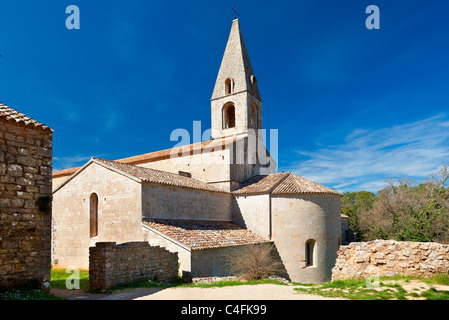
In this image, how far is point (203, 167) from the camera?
910 inches

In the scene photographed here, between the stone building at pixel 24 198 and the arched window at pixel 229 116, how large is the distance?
16831mm

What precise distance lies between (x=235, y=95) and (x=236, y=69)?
2178 millimetres

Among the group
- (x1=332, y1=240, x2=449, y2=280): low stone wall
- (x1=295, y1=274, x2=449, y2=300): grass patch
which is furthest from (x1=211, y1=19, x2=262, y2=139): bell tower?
(x1=295, y1=274, x2=449, y2=300): grass patch

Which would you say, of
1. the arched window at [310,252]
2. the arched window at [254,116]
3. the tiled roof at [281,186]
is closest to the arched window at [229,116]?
the arched window at [254,116]

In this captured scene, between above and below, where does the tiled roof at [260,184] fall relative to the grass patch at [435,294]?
above

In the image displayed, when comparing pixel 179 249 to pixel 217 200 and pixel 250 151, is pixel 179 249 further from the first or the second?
pixel 250 151

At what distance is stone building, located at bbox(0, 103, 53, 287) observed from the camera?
25.9 feet

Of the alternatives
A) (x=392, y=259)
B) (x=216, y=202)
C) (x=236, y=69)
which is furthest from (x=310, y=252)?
(x=236, y=69)

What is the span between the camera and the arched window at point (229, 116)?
2491 cm

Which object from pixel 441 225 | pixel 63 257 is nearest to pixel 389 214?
pixel 441 225

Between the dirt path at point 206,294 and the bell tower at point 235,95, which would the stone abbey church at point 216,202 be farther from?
the dirt path at point 206,294

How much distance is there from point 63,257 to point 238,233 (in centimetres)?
1037

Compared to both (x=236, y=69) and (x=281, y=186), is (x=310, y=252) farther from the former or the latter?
(x=236, y=69)

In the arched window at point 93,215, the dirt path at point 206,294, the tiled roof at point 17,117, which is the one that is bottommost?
the dirt path at point 206,294
